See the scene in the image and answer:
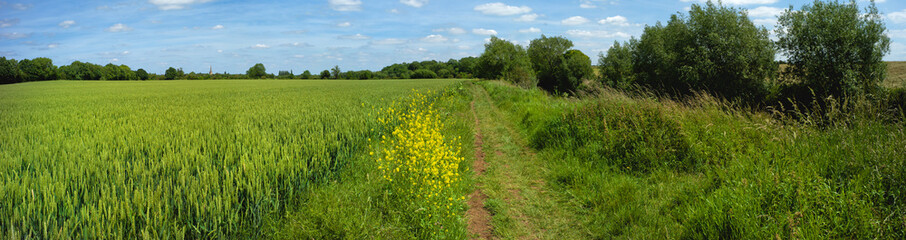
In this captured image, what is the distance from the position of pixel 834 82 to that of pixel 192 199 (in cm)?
3177

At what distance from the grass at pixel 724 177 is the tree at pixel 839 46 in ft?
71.4

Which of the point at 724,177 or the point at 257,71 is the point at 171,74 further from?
the point at 724,177

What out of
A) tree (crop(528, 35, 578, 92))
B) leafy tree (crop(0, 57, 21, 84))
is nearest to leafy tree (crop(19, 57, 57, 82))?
leafy tree (crop(0, 57, 21, 84))

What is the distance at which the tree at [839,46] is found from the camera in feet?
70.2

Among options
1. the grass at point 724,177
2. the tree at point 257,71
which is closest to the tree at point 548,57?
Answer: the grass at point 724,177

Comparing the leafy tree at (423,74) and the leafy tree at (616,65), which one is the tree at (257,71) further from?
the leafy tree at (616,65)

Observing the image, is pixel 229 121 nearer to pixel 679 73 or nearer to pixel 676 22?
pixel 679 73

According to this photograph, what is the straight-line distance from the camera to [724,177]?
4719 millimetres

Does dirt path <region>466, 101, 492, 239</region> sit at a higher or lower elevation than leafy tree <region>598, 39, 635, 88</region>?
lower

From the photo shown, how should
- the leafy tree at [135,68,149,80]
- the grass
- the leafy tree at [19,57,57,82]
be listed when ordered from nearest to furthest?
the grass < the leafy tree at [19,57,57,82] < the leafy tree at [135,68,149,80]

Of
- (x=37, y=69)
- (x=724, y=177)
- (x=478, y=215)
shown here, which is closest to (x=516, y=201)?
(x=478, y=215)

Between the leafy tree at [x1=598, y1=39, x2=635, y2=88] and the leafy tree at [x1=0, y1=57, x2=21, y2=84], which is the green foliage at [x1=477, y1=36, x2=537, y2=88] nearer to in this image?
the leafy tree at [x1=598, y1=39, x2=635, y2=88]

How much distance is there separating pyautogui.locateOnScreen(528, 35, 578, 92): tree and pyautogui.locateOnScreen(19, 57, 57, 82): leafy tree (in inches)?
3249

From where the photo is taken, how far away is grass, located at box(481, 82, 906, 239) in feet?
11.0
